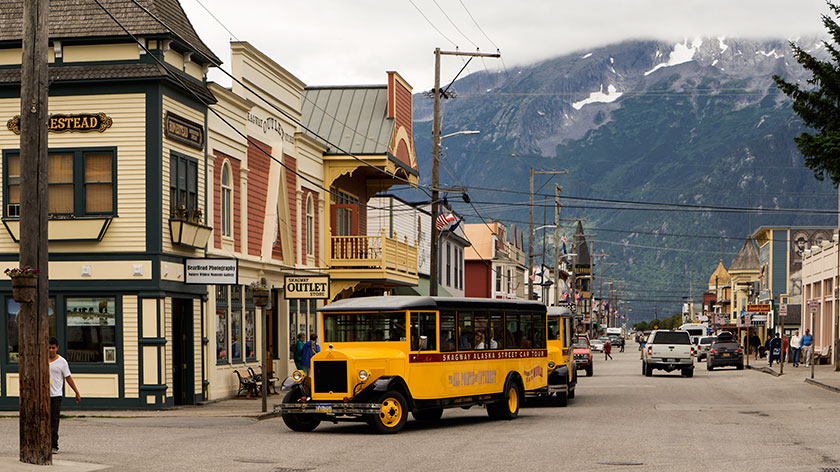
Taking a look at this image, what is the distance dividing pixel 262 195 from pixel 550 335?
372 inches

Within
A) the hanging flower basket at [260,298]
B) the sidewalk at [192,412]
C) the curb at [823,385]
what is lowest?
the curb at [823,385]

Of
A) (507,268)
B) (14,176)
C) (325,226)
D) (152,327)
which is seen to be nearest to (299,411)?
(152,327)

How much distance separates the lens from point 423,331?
2200cm

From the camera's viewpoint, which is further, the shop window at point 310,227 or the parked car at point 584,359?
the parked car at point 584,359

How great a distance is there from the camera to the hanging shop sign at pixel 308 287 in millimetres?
27406

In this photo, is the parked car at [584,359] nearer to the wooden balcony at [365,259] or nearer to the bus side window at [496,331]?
the wooden balcony at [365,259]


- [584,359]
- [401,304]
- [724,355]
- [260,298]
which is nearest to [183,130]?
[260,298]

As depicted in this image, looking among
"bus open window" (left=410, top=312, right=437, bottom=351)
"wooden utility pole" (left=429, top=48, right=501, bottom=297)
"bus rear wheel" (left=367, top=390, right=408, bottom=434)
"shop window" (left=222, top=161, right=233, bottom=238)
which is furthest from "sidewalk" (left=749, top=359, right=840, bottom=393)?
"bus rear wheel" (left=367, top=390, right=408, bottom=434)

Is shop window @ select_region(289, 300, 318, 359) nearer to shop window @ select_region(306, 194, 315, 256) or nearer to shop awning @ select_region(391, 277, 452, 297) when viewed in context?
shop window @ select_region(306, 194, 315, 256)

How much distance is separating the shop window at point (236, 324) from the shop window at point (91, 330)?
4.96 m

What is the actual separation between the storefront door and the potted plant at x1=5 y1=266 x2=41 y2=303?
43.8 ft

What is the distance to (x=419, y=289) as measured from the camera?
5544 cm

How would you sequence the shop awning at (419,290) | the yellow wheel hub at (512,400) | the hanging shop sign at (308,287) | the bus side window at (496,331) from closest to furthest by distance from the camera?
the bus side window at (496,331), the yellow wheel hub at (512,400), the hanging shop sign at (308,287), the shop awning at (419,290)

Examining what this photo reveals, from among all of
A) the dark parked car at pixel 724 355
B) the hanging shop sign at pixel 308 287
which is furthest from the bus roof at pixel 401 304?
the dark parked car at pixel 724 355
